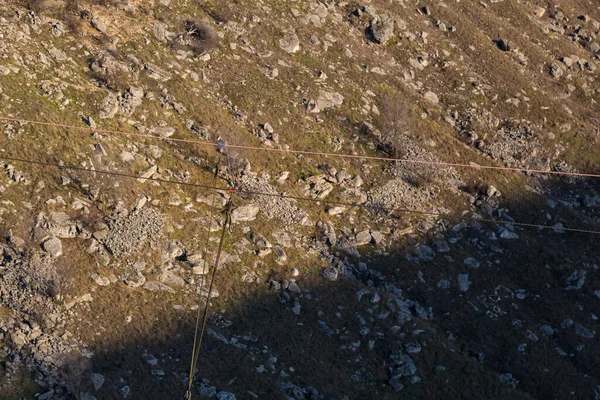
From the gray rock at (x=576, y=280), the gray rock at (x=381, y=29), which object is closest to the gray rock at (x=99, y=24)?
the gray rock at (x=381, y=29)

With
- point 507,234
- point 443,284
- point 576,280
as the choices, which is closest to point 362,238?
point 443,284

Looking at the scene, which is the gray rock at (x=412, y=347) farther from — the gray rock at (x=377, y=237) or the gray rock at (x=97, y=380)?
the gray rock at (x=97, y=380)

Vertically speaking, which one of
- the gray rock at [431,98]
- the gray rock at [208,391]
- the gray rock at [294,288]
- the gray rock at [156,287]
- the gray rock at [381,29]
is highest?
the gray rock at [381,29]

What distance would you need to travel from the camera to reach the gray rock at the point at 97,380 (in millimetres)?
19938

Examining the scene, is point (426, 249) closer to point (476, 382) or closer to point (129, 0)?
point (476, 382)

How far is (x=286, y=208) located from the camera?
27109 millimetres

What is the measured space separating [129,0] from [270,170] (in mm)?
10232

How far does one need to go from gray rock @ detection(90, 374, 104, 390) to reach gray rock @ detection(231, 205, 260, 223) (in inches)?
307

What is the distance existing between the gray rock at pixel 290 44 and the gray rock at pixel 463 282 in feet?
42.9

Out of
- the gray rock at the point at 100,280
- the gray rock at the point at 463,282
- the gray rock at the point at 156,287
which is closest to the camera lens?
the gray rock at the point at 100,280

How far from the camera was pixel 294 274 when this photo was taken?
993 inches

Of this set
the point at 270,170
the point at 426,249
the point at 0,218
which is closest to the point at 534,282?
the point at 426,249

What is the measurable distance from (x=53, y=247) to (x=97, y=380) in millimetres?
4727

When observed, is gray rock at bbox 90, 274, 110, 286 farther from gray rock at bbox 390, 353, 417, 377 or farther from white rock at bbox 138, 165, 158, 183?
gray rock at bbox 390, 353, 417, 377
